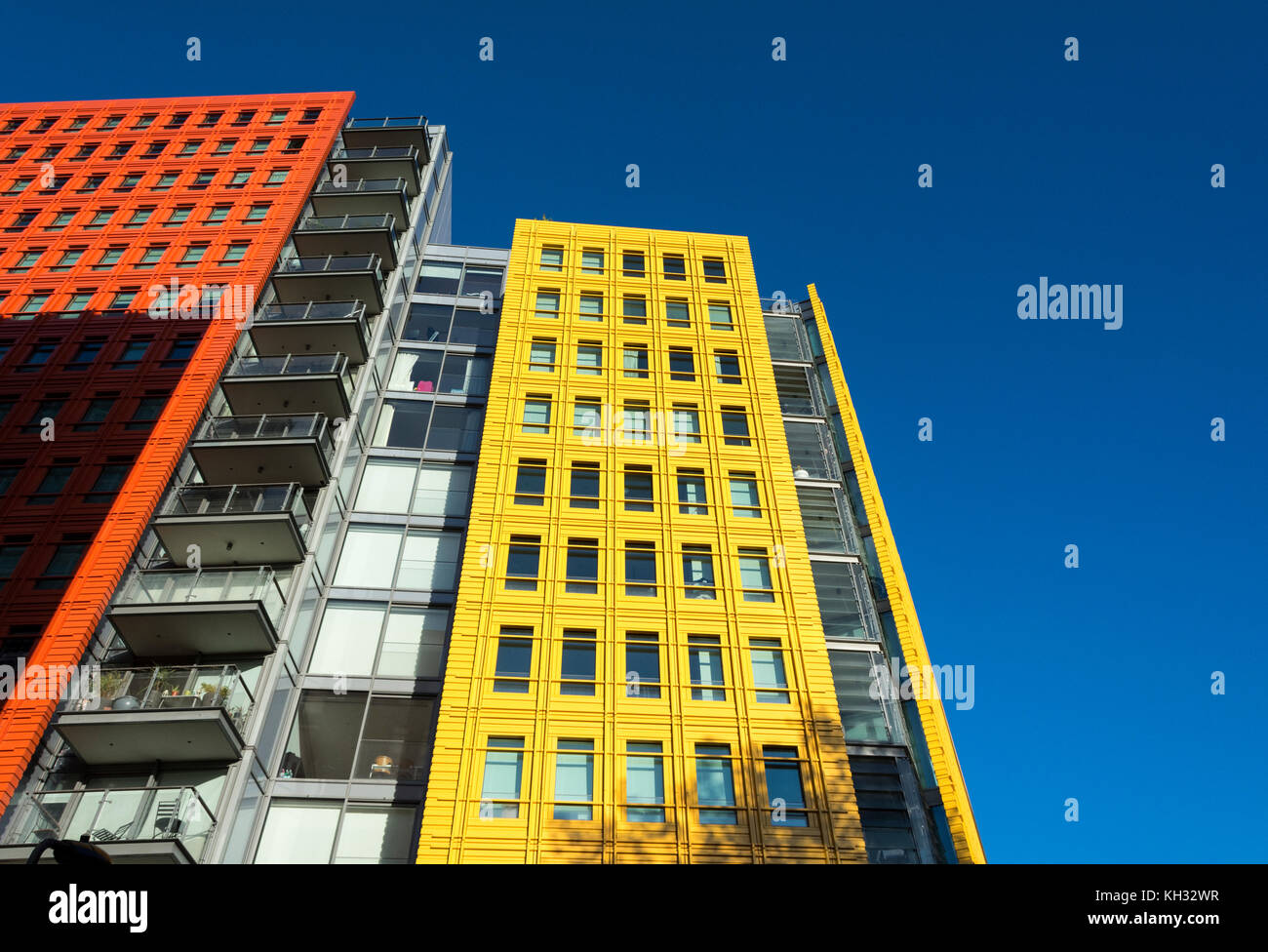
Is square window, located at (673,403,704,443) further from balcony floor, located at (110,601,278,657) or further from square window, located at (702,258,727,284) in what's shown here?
balcony floor, located at (110,601,278,657)

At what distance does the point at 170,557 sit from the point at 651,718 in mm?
13926

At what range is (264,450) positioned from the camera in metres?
28.5

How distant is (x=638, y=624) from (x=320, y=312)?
16.9 m

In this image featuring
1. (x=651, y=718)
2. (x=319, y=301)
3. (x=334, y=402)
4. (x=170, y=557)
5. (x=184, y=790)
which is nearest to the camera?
(x=184, y=790)

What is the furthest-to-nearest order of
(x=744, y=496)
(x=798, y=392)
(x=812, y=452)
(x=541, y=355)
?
(x=798, y=392), (x=812, y=452), (x=541, y=355), (x=744, y=496)

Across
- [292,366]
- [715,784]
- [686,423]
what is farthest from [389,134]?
[715,784]

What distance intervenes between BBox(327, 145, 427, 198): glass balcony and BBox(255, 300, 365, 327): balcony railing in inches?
421

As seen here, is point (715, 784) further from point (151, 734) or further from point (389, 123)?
point (389, 123)

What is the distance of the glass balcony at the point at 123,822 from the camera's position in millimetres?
19328

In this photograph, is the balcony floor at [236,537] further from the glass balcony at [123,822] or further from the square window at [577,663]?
the square window at [577,663]

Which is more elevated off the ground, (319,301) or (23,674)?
(319,301)
